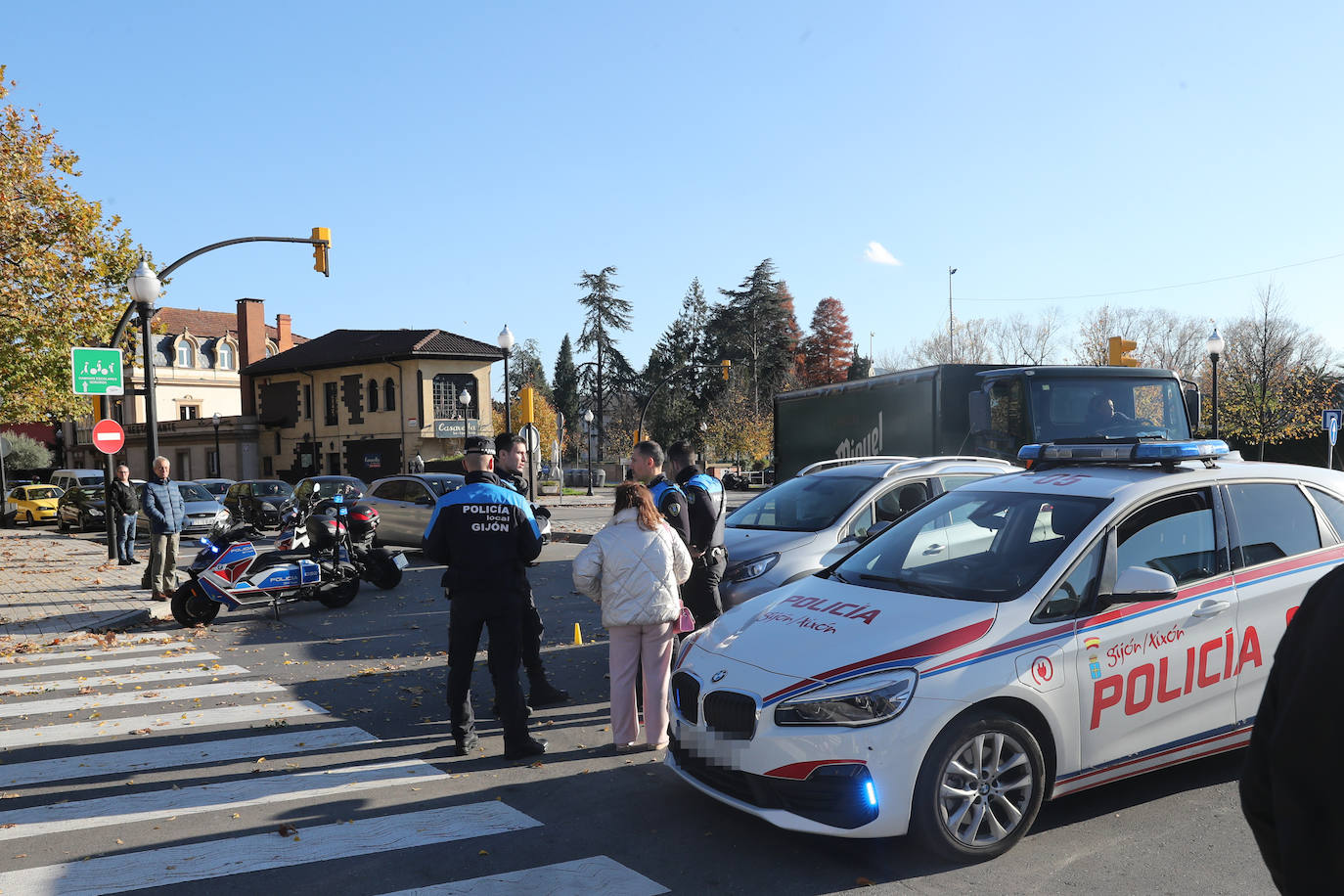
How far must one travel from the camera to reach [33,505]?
31.6 meters

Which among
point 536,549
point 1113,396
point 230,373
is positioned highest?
point 230,373

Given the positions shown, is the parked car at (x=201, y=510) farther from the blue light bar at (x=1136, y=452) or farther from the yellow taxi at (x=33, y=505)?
the blue light bar at (x=1136, y=452)

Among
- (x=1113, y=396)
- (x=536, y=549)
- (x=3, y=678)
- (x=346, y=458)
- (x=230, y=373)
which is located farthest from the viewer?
(x=230, y=373)

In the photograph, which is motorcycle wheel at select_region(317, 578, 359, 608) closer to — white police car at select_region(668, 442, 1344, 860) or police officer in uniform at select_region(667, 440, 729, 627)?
police officer in uniform at select_region(667, 440, 729, 627)

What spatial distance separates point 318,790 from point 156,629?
7.17 meters

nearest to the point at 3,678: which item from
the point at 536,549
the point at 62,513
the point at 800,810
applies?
the point at 536,549

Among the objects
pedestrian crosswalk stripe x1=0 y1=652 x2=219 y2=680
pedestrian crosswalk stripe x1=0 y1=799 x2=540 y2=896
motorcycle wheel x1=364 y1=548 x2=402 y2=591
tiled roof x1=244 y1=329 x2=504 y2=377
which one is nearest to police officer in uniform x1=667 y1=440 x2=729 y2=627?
pedestrian crosswalk stripe x1=0 y1=799 x2=540 y2=896

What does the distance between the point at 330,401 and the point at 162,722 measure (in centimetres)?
4809

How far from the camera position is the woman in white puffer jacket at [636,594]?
234 inches

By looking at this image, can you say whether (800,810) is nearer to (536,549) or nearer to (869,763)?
(869,763)

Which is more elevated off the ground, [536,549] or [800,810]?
[536,549]

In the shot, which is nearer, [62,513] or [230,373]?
[62,513]

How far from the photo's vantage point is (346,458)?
51281 millimetres

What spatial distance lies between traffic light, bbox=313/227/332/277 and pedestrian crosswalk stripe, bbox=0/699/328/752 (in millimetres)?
12352
